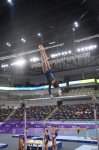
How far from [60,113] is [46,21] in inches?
607

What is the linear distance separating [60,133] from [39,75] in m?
18.9

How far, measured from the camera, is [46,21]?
920 centimetres

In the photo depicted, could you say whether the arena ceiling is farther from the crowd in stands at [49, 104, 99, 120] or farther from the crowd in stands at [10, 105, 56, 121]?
the crowd in stands at [10, 105, 56, 121]

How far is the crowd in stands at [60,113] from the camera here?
68.5 ft

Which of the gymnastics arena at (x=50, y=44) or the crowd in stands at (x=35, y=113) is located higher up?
the gymnastics arena at (x=50, y=44)

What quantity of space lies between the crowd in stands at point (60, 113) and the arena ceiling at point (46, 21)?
11.5 metres

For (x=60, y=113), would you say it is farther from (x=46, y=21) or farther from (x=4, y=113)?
(x=46, y=21)

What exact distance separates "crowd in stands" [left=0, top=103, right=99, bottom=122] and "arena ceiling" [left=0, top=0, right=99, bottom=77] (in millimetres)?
11499

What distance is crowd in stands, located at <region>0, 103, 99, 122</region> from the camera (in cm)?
2088

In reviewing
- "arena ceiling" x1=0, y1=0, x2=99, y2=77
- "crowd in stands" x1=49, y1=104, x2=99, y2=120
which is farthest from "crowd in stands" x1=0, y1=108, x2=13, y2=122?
"arena ceiling" x1=0, y1=0, x2=99, y2=77

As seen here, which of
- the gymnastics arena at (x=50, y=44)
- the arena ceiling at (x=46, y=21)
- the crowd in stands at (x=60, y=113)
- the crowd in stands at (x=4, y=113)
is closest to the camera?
the gymnastics arena at (x=50, y=44)

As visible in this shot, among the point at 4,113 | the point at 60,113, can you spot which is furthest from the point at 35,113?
the point at 4,113

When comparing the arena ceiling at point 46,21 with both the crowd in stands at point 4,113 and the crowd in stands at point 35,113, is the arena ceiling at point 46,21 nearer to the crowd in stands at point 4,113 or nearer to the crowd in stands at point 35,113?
the crowd in stands at point 35,113

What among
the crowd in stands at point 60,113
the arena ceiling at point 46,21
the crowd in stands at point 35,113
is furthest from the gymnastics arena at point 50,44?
the crowd in stands at point 60,113
